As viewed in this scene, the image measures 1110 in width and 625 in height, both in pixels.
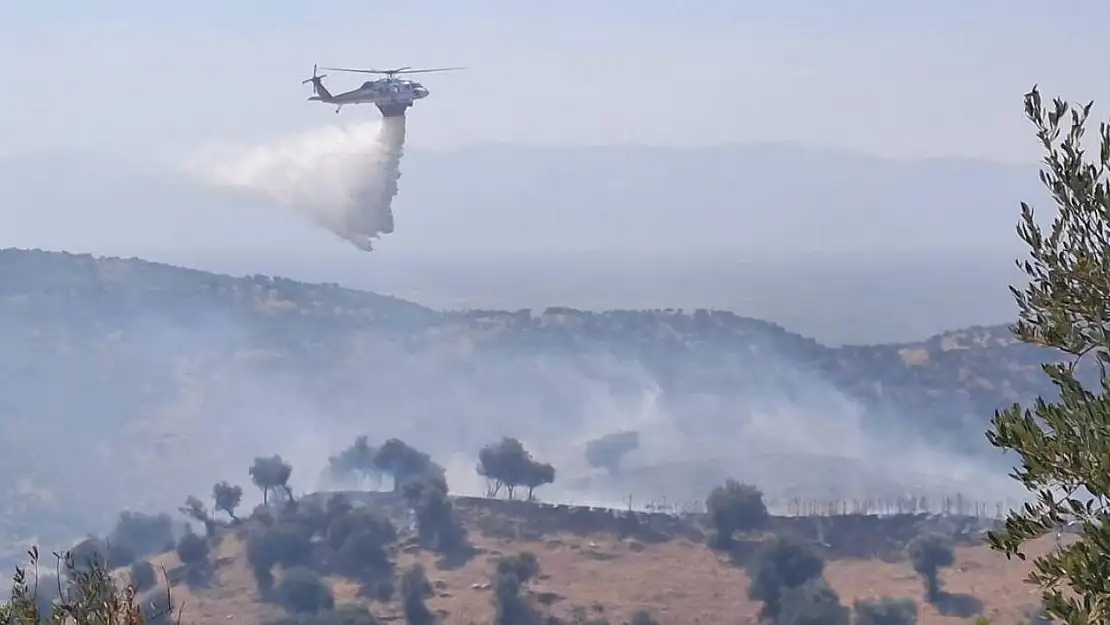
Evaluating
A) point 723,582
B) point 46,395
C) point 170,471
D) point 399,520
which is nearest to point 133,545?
point 399,520

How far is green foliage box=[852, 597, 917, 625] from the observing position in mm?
92500

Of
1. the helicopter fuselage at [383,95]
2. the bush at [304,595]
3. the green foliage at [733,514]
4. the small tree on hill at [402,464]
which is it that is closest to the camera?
the helicopter fuselage at [383,95]

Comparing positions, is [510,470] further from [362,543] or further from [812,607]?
[812,607]

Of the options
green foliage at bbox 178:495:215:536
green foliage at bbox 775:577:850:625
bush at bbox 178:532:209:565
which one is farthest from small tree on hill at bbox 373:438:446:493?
green foliage at bbox 775:577:850:625

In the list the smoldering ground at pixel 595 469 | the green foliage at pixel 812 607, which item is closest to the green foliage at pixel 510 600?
the green foliage at pixel 812 607

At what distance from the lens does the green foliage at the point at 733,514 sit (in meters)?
119

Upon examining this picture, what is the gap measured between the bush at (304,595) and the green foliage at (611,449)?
7288 centimetres

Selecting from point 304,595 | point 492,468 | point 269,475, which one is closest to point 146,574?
point 304,595

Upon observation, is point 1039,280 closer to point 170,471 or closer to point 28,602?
point 28,602

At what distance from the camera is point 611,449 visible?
18525 centimetres

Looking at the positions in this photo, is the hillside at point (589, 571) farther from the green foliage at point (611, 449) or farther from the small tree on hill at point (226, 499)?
the green foliage at point (611, 449)

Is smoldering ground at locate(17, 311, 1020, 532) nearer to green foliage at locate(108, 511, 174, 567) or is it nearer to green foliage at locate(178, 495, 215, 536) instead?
green foliage at locate(178, 495, 215, 536)

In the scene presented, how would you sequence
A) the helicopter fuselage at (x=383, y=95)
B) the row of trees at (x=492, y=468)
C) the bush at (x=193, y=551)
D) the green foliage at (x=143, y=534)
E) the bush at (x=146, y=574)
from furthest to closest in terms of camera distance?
the row of trees at (x=492, y=468), the green foliage at (x=143, y=534), the bush at (x=193, y=551), the bush at (x=146, y=574), the helicopter fuselage at (x=383, y=95)

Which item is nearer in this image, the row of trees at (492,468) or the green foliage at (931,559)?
the green foliage at (931,559)
